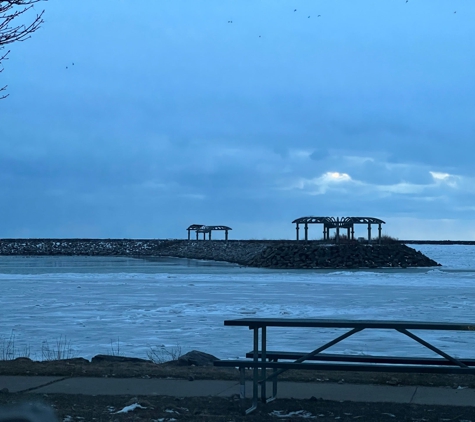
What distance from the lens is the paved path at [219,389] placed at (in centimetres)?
643

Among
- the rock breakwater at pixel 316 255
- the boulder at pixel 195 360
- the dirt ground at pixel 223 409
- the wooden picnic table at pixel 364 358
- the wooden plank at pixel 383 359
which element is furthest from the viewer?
the rock breakwater at pixel 316 255

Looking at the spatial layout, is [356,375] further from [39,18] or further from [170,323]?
[170,323]

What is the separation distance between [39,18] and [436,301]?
1456cm

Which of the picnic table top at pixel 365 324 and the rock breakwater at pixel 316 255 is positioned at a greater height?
the rock breakwater at pixel 316 255

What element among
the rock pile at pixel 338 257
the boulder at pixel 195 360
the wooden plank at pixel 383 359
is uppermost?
the rock pile at pixel 338 257

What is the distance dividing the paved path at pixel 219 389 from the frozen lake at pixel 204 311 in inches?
125

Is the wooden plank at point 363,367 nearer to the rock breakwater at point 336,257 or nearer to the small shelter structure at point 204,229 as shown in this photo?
the rock breakwater at point 336,257

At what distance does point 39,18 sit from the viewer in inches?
289

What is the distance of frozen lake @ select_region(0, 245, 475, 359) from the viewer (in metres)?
11.5

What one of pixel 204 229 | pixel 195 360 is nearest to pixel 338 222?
pixel 204 229

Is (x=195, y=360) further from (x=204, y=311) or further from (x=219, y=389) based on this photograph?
(x=204, y=311)

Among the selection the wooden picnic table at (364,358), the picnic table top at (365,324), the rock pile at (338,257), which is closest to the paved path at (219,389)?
the wooden picnic table at (364,358)

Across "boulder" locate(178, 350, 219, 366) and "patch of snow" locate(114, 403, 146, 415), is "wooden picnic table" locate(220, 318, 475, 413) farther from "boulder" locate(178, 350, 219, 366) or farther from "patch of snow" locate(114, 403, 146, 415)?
"boulder" locate(178, 350, 219, 366)

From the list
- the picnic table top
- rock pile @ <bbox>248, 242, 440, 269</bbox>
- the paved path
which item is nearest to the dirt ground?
the paved path
